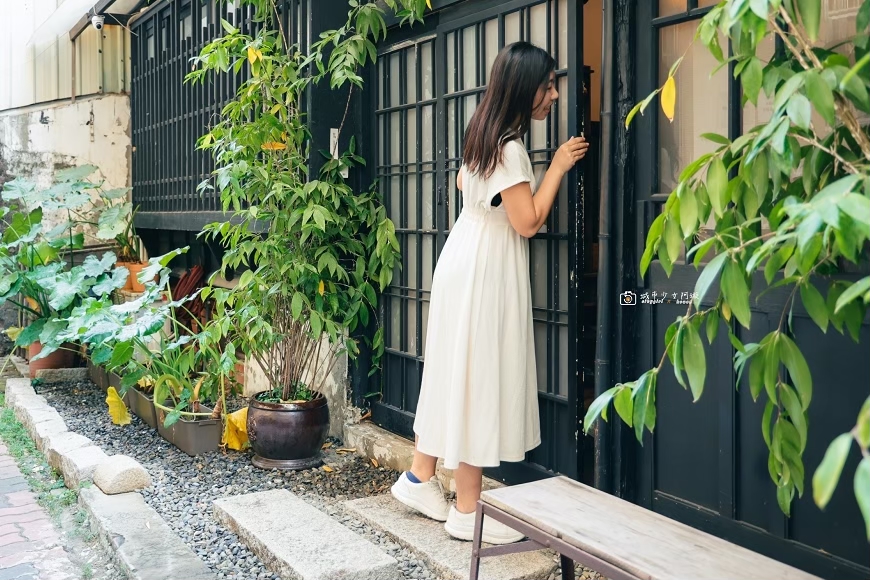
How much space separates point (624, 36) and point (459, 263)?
1213mm

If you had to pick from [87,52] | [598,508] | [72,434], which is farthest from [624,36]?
[87,52]

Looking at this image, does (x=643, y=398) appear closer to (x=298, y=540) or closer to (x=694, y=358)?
(x=694, y=358)

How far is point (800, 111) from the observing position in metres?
1.65


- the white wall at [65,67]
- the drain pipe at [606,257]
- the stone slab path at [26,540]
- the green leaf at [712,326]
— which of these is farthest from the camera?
the white wall at [65,67]

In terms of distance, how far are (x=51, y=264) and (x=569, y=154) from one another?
6480mm

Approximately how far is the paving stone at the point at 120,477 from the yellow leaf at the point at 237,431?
0.82m

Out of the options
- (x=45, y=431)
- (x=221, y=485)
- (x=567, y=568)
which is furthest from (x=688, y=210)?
(x=45, y=431)

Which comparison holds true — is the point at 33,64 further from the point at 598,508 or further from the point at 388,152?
the point at 598,508

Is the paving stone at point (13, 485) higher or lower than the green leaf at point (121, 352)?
lower

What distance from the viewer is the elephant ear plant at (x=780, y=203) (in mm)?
1621

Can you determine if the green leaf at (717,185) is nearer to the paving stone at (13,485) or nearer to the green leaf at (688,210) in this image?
the green leaf at (688,210)

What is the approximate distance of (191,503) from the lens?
195 inches

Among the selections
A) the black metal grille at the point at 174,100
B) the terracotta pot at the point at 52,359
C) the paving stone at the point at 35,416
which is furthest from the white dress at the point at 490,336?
the terracotta pot at the point at 52,359

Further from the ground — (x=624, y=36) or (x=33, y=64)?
(x=33, y=64)
